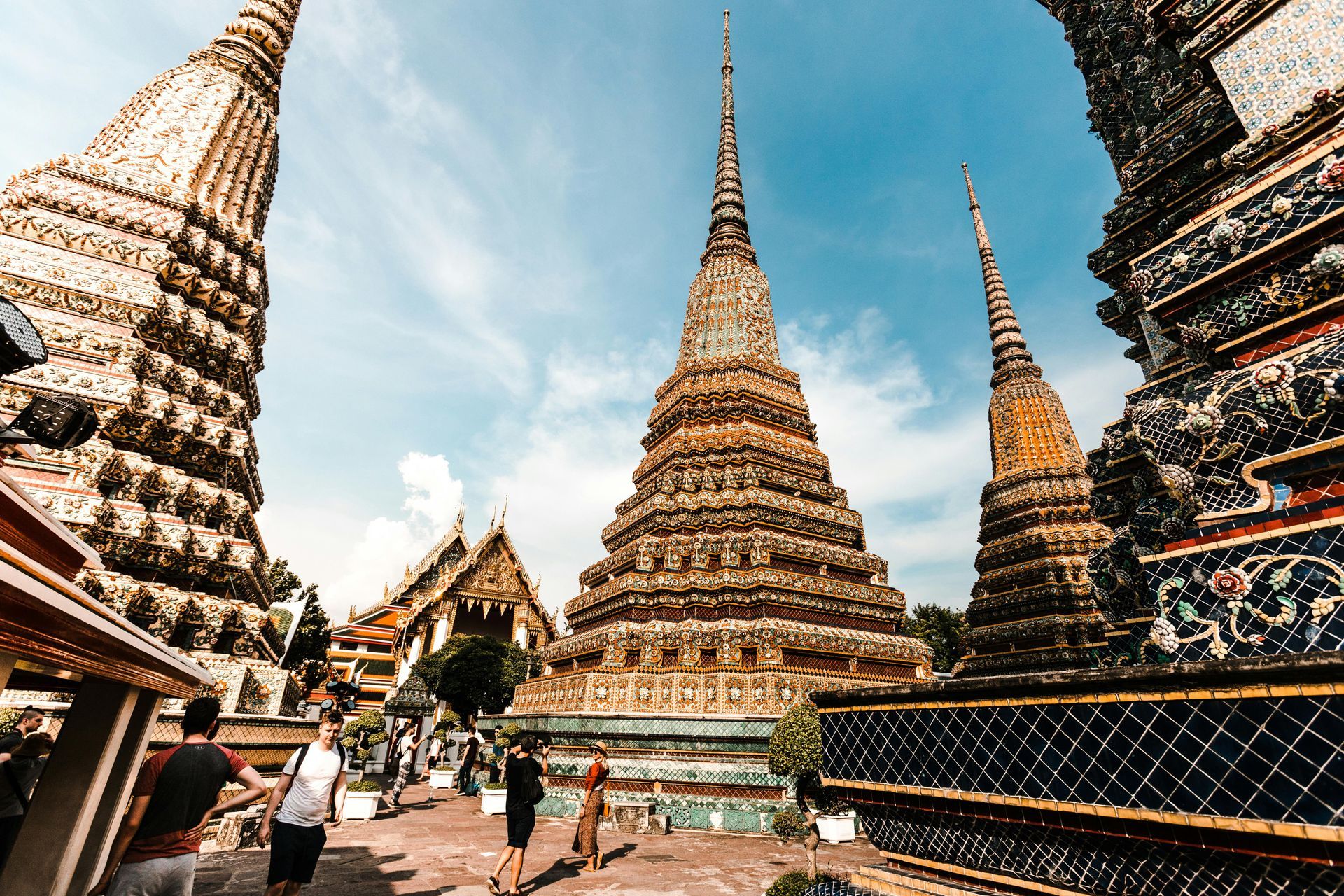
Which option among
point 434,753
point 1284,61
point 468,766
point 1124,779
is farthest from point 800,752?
point 434,753

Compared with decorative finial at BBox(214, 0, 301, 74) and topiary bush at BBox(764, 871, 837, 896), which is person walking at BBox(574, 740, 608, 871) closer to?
topiary bush at BBox(764, 871, 837, 896)

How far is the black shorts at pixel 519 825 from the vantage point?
222 inches

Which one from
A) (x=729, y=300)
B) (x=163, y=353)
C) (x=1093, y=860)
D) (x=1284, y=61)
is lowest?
(x=1093, y=860)

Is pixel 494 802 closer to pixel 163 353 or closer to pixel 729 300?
pixel 163 353

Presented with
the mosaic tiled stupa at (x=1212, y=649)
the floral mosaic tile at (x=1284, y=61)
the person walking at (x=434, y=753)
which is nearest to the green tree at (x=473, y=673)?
the person walking at (x=434, y=753)

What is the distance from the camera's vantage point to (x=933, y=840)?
2693mm

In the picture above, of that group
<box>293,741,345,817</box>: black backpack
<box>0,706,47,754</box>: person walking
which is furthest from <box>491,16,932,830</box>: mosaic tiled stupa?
<box>0,706,47,754</box>: person walking

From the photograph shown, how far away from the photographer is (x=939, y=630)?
3684 cm

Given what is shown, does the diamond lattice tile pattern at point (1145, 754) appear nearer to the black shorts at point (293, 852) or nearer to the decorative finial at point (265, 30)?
the black shorts at point (293, 852)

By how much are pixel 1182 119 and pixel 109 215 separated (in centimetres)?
1639

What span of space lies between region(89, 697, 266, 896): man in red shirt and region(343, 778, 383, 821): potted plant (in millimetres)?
7495

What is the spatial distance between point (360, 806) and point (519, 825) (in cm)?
625

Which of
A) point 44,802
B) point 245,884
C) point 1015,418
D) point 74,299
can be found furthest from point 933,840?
point 1015,418

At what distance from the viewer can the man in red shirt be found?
10.5 ft
